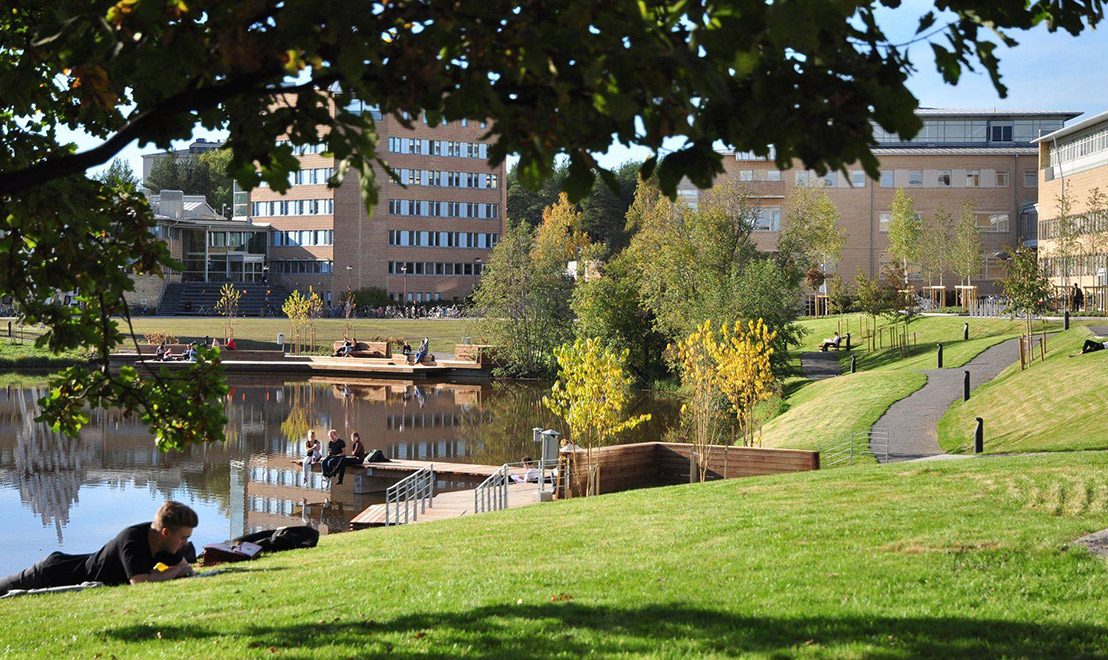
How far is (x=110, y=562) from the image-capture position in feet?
36.1

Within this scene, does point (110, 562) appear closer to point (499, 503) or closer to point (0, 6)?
point (0, 6)

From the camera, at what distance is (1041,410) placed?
25.4 m

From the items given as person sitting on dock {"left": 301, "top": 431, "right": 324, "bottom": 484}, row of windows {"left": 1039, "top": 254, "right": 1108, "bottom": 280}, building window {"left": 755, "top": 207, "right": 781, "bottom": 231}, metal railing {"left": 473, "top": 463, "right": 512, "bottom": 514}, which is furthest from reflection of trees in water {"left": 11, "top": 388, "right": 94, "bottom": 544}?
building window {"left": 755, "top": 207, "right": 781, "bottom": 231}

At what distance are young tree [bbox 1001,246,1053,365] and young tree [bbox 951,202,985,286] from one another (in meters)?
38.2

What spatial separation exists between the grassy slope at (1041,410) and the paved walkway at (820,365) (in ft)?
45.3

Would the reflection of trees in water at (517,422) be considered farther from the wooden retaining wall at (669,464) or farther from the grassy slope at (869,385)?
the wooden retaining wall at (669,464)

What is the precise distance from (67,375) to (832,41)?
691cm

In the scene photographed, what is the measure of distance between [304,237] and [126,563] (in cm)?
9191

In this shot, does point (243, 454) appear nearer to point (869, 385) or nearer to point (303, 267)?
point (869, 385)

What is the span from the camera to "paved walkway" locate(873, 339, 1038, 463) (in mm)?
24531

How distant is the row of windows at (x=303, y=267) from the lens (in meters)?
99.0

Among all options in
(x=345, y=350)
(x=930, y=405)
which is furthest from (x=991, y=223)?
(x=930, y=405)

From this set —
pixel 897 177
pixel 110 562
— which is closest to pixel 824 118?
pixel 110 562

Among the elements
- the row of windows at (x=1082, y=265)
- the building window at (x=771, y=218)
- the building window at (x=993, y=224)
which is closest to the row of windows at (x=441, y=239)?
the building window at (x=771, y=218)
